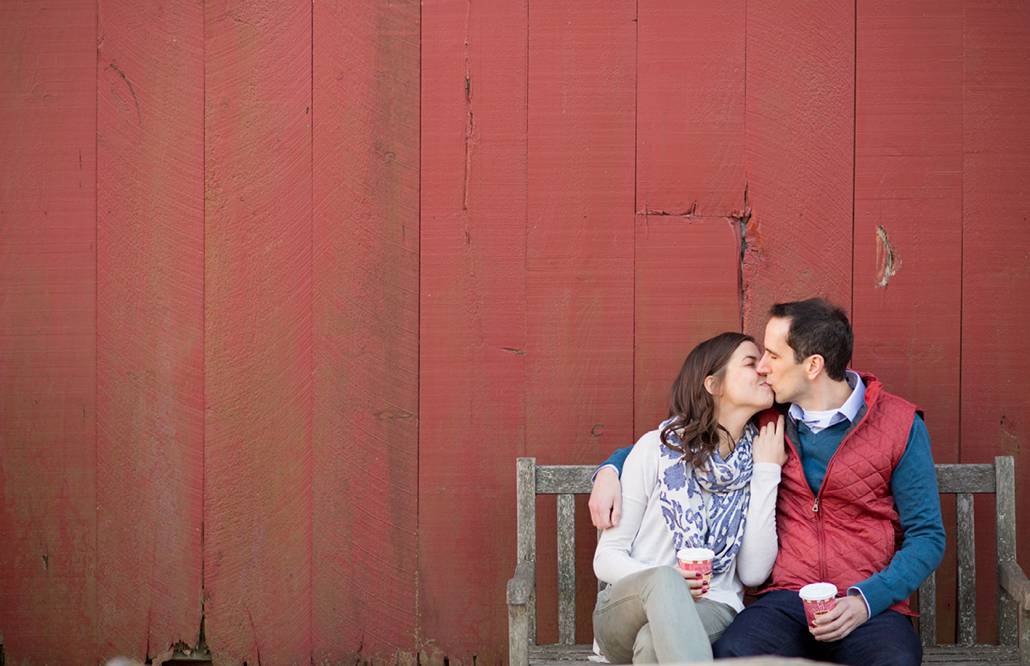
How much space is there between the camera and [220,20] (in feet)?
12.6

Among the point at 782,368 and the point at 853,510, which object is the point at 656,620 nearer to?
the point at 853,510

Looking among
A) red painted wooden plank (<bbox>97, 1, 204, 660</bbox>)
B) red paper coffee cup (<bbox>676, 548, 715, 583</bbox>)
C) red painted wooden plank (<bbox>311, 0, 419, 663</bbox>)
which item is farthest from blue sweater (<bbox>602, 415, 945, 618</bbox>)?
red painted wooden plank (<bbox>97, 1, 204, 660</bbox>)

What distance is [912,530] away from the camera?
330 centimetres

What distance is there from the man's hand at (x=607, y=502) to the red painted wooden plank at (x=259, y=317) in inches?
37.4

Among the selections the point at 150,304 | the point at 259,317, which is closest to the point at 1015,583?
the point at 259,317

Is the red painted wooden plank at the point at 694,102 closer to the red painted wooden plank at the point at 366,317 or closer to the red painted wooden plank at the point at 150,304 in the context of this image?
the red painted wooden plank at the point at 366,317

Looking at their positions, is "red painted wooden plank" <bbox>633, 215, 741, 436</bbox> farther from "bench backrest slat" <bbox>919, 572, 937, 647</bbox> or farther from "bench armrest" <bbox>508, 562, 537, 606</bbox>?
"bench backrest slat" <bbox>919, 572, 937, 647</bbox>

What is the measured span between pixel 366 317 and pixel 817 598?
1572 mm

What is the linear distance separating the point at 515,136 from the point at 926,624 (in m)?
1.84

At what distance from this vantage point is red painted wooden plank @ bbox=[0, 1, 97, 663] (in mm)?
3867

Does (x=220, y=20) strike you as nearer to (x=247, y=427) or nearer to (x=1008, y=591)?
(x=247, y=427)

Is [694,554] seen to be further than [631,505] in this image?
No

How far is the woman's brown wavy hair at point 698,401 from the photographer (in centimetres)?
342

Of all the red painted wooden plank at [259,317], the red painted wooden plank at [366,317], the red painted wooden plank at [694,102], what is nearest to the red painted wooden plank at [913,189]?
the red painted wooden plank at [694,102]
